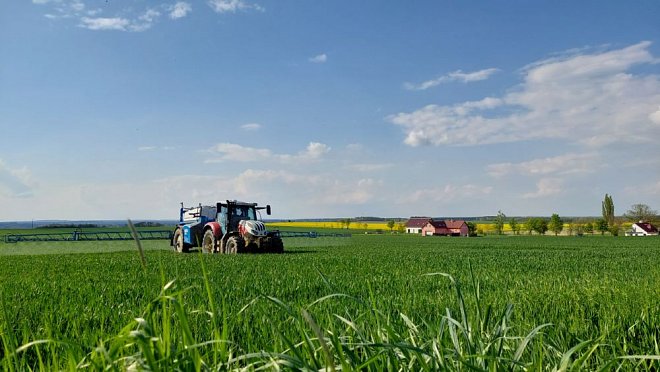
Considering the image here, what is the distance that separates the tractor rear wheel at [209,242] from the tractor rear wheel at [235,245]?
4.17 ft

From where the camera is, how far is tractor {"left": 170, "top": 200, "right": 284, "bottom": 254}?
21531mm

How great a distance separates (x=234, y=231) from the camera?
22.2 m

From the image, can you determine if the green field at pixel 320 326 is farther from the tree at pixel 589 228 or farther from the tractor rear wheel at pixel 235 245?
the tree at pixel 589 228

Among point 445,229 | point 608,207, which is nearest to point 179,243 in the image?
point 445,229

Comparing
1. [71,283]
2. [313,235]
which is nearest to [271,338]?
[71,283]

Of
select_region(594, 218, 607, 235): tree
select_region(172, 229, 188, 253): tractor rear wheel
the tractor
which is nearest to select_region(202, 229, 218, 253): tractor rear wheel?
the tractor

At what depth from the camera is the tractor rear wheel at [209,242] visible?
2261cm

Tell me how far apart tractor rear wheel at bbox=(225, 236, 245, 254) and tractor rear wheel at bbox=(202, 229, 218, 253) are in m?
1.27

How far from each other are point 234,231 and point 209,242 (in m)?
1.92

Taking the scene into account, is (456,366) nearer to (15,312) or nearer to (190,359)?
(190,359)

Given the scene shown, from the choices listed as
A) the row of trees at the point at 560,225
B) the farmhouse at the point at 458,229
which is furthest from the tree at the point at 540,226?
the farmhouse at the point at 458,229

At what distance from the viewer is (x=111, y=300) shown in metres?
7.30

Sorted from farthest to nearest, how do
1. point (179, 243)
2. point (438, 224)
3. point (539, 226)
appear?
point (539, 226), point (438, 224), point (179, 243)

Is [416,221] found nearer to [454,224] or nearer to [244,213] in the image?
[454,224]
